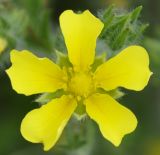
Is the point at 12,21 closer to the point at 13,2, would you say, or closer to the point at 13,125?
the point at 13,2

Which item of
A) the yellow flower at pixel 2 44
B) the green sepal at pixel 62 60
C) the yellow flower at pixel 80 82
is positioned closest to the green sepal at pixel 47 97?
the yellow flower at pixel 80 82

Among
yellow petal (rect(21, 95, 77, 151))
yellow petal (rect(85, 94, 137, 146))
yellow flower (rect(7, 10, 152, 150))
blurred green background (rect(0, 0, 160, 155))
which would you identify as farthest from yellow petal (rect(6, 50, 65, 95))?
blurred green background (rect(0, 0, 160, 155))

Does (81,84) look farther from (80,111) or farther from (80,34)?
(80,34)

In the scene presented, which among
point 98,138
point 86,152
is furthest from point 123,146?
point 86,152

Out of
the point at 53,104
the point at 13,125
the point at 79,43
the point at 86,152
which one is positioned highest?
the point at 79,43

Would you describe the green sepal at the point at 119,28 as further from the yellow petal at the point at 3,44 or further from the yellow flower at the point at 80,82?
the yellow petal at the point at 3,44

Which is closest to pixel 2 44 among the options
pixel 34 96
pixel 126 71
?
pixel 126 71
